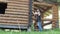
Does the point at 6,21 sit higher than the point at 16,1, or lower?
lower

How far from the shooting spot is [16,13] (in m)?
15.4

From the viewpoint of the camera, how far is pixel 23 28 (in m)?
15.0

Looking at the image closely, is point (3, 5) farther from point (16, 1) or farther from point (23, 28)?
point (23, 28)

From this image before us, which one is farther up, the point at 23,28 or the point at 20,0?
the point at 20,0

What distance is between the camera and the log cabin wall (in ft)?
50.2

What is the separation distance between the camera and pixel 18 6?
51.3 ft

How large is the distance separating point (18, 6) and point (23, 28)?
144cm

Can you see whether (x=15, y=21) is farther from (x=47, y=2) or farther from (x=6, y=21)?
(x=47, y=2)

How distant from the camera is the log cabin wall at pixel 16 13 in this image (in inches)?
603

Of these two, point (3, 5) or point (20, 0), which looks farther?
point (3, 5)

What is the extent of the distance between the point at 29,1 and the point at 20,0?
0.60 m

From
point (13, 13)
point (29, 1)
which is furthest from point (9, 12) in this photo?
point (29, 1)

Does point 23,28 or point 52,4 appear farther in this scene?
point 52,4

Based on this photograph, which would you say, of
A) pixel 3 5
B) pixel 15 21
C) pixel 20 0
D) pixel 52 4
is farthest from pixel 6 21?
pixel 52 4
